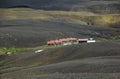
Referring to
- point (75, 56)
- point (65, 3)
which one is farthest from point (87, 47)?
point (65, 3)

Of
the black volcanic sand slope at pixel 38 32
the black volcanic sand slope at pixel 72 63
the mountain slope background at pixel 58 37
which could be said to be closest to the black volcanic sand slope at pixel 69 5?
the mountain slope background at pixel 58 37

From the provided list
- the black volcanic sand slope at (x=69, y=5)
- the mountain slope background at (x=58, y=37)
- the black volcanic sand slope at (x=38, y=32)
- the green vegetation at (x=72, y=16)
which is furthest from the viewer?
the black volcanic sand slope at (x=69, y=5)

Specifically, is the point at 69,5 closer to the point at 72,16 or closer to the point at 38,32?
the point at 72,16

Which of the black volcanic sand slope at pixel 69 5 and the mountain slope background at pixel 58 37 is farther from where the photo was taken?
the black volcanic sand slope at pixel 69 5

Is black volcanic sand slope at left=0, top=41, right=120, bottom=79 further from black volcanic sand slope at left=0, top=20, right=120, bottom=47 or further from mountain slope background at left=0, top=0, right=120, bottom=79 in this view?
black volcanic sand slope at left=0, top=20, right=120, bottom=47

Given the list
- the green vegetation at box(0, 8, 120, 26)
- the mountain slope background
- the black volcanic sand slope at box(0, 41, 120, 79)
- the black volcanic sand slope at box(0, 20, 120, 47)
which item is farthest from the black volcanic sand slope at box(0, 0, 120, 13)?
the black volcanic sand slope at box(0, 41, 120, 79)

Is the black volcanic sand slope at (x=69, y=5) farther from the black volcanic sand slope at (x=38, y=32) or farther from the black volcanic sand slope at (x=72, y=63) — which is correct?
the black volcanic sand slope at (x=72, y=63)

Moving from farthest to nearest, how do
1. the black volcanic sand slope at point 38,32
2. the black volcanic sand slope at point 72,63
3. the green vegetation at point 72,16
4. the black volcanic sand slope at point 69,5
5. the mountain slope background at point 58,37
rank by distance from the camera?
the black volcanic sand slope at point 69,5 → the green vegetation at point 72,16 → the black volcanic sand slope at point 38,32 → the mountain slope background at point 58,37 → the black volcanic sand slope at point 72,63
